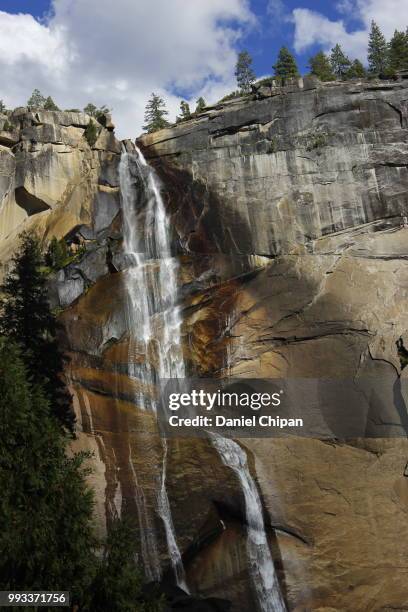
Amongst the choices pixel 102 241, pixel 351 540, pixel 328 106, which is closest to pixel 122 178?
pixel 102 241

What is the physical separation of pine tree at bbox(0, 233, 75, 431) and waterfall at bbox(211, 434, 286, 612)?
5.98 metres

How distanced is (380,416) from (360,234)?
7.78 meters

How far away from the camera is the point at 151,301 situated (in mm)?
23156

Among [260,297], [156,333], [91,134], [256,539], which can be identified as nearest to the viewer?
[256,539]

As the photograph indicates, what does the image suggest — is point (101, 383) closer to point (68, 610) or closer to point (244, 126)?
point (68, 610)

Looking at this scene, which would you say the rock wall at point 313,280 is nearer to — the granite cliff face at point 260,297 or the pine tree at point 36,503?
the granite cliff face at point 260,297

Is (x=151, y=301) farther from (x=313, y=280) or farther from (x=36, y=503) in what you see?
(x=36, y=503)

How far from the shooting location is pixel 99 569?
12539 mm

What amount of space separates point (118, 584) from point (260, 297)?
42.8 feet

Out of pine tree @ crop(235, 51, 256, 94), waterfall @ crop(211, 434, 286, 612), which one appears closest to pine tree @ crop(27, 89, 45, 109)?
pine tree @ crop(235, 51, 256, 94)

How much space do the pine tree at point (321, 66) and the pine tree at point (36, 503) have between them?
1097 inches

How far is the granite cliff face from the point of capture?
19812mm

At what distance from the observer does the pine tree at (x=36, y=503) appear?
11.3 m

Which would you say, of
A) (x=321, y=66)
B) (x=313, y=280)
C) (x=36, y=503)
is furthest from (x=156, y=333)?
(x=321, y=66)
